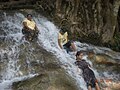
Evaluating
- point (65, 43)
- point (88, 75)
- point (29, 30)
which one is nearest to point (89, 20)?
point (65, 43)

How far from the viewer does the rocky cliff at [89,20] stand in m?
13.1

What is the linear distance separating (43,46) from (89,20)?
299 cm

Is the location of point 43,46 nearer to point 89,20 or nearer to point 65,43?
point 65,43

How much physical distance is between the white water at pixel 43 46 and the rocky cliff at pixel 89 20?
0.58m

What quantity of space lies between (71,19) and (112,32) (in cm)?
172

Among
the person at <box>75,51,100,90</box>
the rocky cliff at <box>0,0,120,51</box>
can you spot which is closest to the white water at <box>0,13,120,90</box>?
the person at <box>75,51,100,90</box>

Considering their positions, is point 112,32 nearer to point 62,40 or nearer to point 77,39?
point 77,39

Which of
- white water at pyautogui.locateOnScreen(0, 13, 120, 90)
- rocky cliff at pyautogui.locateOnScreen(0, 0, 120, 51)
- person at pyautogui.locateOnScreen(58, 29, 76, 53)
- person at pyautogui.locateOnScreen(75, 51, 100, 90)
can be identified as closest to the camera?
person at pyautogui.locateOnScreen(75, 51, 100, 90)

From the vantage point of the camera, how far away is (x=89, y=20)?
1348 cm

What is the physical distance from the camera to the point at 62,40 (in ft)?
37.2

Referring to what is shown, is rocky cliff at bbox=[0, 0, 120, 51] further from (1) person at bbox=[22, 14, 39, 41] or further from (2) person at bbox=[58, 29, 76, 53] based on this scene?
(1) person at bbox=[22, 14, 39, 41]

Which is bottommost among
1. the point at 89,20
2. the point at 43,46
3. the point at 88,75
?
the point at 88,75

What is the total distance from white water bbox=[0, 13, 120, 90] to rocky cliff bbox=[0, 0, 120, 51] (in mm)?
584

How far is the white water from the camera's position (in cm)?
940
